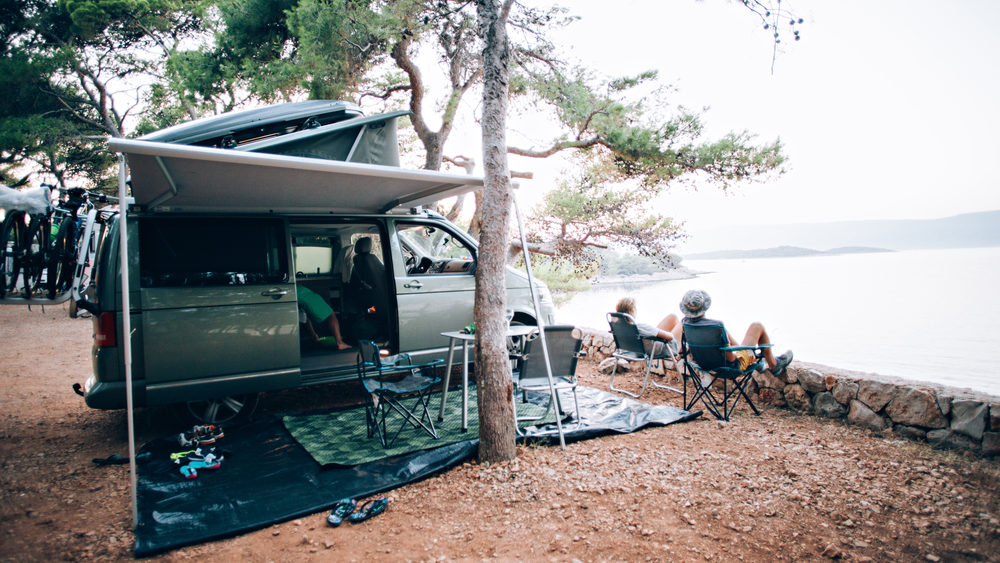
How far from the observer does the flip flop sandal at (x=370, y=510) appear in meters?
2.79

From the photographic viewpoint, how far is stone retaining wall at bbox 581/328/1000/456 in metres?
3.45

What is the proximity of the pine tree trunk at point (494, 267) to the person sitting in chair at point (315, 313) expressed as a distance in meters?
2.22

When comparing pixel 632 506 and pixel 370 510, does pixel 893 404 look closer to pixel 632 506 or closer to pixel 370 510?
pixel 632 506

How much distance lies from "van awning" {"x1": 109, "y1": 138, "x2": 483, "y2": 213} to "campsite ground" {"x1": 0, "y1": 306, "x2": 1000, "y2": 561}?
6.31ft

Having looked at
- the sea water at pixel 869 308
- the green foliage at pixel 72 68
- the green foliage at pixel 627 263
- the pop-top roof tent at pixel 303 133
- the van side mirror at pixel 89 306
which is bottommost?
the sea water at pixel 869 308

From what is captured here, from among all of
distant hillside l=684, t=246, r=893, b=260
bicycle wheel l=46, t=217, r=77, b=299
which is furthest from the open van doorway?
distant hillside l=684, t=246, r=893, b=260

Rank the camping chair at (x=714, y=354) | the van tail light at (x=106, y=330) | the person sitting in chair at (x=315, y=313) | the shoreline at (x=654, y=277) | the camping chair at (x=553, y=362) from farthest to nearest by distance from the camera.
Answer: the shoreline at (x=654, y=277)
the person sitting in chair at (x=315, y=313)
the camping chair at (x=714, y=354)
the camping chair at (x=553, y=362)
the van tail light at (x=106, y=330)

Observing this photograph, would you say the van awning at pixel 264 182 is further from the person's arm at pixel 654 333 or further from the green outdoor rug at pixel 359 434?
the person's arm at pixel 654 333

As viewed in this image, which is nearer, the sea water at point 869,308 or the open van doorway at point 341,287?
the open van doorway at point 341,287

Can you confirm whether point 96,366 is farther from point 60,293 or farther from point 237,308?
point 237,308

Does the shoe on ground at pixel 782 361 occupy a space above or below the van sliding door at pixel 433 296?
below

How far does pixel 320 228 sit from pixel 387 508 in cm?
349

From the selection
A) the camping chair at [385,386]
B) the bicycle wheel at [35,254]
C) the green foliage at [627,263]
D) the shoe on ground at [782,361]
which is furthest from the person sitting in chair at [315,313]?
the green foliage at [627,263]

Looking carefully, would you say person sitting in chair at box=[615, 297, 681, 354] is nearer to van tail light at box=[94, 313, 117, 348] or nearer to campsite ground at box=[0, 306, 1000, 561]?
campsite ground at box=[0, 306, 1000, 561]
